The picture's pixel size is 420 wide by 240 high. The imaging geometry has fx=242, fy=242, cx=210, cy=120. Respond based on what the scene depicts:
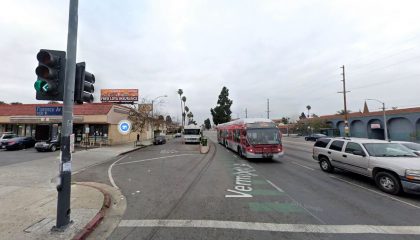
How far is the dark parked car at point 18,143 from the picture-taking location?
24.6m

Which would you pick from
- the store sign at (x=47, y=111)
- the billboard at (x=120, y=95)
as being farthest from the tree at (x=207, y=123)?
the store sign at (x=47, y=111)

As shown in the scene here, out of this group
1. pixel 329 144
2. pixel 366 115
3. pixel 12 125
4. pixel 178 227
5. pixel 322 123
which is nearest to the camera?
pixel 178 227

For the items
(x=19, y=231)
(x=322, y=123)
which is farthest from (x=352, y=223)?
(x=322, y=123)

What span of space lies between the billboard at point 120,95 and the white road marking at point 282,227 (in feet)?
148

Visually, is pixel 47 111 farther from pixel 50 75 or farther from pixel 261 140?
pixel 50 75

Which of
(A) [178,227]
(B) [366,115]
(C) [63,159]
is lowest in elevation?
(A) [178,227]

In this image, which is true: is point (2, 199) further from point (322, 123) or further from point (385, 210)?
point (322, 123)

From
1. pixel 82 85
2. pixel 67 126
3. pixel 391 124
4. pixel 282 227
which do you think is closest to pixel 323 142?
pixel 282 227

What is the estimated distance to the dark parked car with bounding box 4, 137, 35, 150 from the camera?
24.6 metres

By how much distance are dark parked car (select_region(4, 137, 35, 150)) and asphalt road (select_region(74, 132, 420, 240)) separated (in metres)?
19.8

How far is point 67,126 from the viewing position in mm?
5215

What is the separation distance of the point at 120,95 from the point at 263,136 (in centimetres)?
Result: 4014

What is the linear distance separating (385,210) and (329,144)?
6.12 metres

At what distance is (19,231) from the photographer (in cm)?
496
